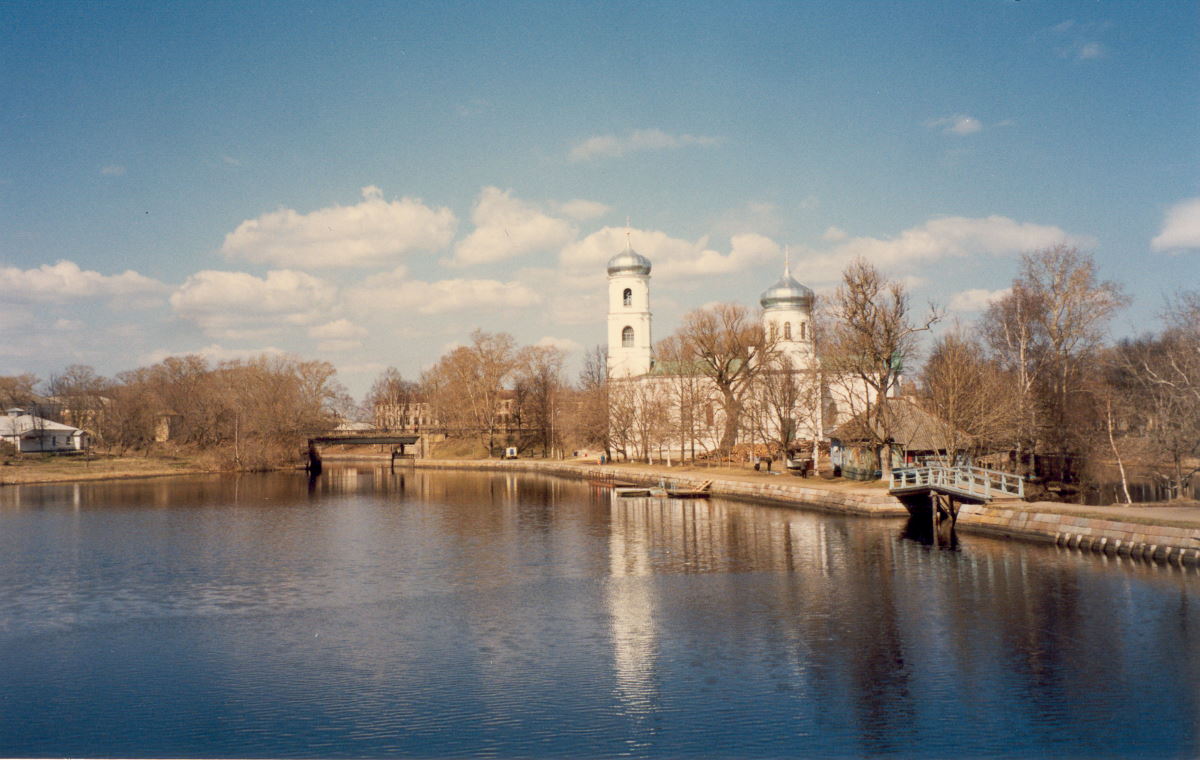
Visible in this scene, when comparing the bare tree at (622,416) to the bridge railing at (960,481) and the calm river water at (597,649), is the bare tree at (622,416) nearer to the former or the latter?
the bridge railing at (960,481)

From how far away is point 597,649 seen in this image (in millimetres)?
16344

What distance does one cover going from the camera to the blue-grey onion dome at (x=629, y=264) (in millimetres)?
74812

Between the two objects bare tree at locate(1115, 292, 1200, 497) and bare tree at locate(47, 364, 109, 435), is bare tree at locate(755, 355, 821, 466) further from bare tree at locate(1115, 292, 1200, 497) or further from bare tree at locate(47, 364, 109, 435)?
bare tree at locate(47, 364, 109, 435)

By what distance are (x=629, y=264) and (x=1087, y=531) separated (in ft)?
173

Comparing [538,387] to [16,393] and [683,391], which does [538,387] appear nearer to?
[683,391]

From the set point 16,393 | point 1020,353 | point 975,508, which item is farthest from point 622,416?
point 16,393

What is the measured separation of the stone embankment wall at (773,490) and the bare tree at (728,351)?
19.6 ft

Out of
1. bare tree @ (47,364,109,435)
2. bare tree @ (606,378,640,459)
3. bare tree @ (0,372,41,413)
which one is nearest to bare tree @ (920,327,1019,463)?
bare tree @ (606,378,640,459)

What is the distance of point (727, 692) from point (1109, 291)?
36498mm

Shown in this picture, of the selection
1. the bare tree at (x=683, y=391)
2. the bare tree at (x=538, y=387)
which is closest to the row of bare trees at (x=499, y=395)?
the bare tree at (x=538, y=387)

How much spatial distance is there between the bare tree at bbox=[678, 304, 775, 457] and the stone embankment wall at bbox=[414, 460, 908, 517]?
5.96m

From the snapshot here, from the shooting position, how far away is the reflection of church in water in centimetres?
5988

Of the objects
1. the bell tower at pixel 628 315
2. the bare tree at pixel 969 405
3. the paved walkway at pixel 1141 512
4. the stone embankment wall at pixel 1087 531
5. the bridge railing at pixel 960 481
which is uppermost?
the bell tower at pixel 628 315

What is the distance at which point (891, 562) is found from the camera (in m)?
24.8
